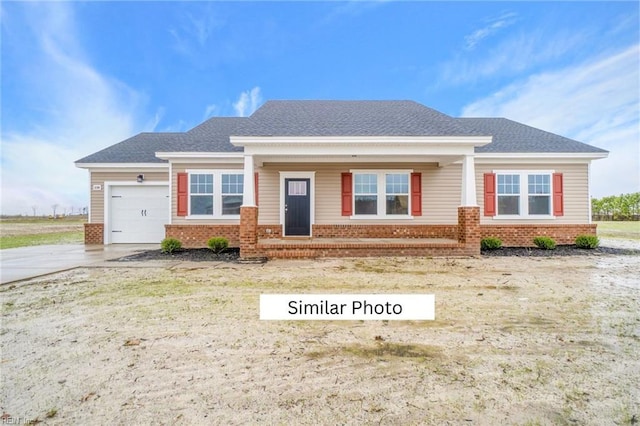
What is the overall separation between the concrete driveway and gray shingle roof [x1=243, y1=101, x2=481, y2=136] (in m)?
5.78

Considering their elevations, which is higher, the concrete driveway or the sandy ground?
the concrete driveway

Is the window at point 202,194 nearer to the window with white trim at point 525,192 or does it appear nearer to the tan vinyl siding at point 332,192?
the tan vinyl siding at point 332,192

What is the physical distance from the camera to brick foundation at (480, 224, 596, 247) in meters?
10.5

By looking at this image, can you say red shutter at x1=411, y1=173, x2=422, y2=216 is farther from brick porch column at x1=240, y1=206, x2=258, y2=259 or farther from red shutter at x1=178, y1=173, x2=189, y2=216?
red shutter at x1=178, y1=173, x2=189, y2=216

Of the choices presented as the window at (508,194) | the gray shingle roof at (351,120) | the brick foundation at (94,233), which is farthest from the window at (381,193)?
the brick foundation at (94,233)

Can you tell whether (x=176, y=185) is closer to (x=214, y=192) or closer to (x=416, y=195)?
(x=214, y=192)

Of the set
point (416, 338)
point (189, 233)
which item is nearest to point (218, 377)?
point (416, 338)

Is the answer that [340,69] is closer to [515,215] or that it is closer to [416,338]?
[515,215]

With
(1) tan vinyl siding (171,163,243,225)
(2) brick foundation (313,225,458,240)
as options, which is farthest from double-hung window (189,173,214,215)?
(2) brick foundation (313,225,458,240)

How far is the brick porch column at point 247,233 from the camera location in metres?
8.60

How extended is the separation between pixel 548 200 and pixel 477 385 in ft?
36.9

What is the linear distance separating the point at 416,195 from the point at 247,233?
6.23m

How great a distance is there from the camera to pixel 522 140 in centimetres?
1138

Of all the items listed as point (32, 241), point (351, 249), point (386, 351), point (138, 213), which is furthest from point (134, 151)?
point (386, 351)
